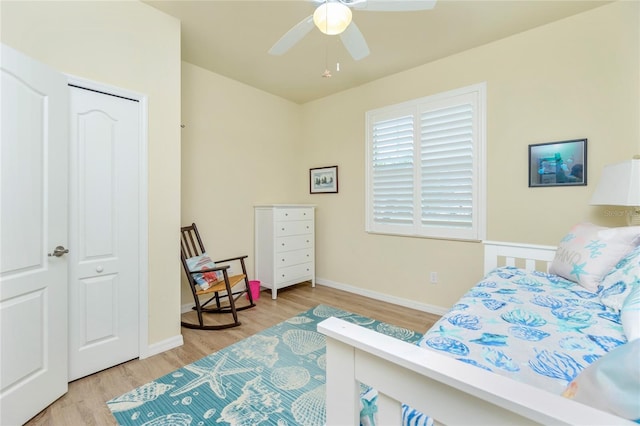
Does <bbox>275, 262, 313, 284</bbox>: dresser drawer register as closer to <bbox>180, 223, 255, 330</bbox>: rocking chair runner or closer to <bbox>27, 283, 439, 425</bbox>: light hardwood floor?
<bbox>27, 283, 439, 425</bbox>: light hardwood floor

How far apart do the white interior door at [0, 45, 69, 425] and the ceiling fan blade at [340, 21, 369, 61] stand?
182 centimetres

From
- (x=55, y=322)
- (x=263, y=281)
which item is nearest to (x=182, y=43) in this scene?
(x=55, y=322)

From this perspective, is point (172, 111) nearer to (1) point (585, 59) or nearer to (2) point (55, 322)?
(2) point (55, 322)

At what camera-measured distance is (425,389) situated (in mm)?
579

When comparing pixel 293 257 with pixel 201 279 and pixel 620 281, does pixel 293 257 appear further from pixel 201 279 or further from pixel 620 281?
pixel 620 281

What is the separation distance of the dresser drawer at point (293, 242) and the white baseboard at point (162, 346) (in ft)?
4.84

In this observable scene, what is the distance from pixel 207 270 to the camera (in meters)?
2.69

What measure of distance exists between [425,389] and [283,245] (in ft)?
10.2

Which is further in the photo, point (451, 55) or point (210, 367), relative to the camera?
point (451, 55)

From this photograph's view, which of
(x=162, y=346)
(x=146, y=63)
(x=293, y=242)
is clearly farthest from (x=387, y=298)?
(x=146, y=63)

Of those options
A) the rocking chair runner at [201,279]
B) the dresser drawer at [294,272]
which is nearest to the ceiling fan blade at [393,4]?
the rocking chair runner at [201,279]

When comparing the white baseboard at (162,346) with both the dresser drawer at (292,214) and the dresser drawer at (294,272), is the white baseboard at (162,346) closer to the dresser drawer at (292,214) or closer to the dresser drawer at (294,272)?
the dresser drawer at (294,272)

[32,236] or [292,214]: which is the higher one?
[292,214]

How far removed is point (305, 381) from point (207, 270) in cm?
138
